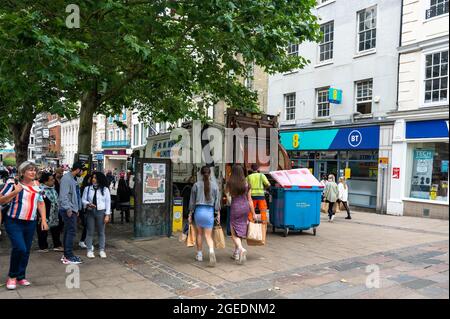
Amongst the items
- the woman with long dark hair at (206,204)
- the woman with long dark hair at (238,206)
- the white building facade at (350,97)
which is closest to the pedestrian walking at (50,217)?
the woman with long dark hair at (206,204)

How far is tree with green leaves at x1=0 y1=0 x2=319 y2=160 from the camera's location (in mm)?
6996

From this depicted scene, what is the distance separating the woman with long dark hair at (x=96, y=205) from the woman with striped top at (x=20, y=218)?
69.8 inches

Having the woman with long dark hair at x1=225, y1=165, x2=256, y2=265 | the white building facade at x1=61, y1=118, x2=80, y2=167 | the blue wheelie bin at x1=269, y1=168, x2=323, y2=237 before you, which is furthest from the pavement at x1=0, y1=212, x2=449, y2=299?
the white building facade at x1=61, y1=118, x2=80, y2=167

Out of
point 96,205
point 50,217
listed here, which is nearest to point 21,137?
point 50,217

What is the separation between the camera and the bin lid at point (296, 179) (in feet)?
32.4

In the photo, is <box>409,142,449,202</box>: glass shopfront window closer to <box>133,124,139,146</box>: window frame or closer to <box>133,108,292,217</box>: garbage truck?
<box>133,108,292,217</box>: garbage truck

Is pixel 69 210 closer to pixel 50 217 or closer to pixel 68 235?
pixel 68 235

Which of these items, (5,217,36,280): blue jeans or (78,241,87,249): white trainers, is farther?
(78,241,87,249): white trainers

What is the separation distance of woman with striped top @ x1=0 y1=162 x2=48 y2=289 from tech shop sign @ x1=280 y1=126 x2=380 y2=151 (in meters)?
14.4

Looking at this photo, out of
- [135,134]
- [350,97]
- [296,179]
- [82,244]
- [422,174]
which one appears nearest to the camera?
[82,244]

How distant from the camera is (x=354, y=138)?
1775 centimetres

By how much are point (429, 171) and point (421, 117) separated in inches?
80.5

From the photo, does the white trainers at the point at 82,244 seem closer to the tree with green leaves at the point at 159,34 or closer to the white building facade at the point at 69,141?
the tree with green leaves at the point at 159,34
